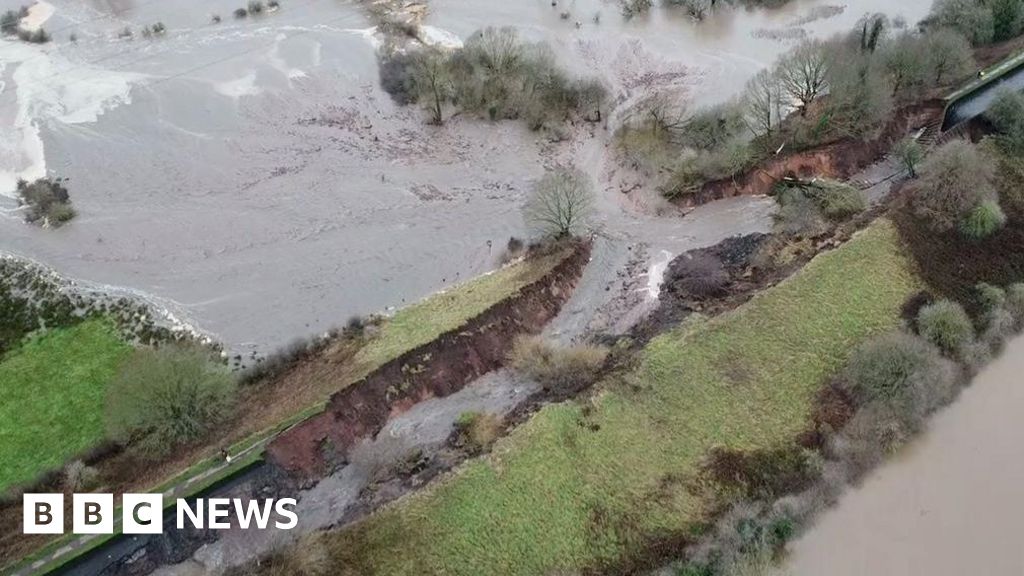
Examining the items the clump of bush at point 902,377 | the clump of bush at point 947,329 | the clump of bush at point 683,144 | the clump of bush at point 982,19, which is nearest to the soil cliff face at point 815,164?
the clump of bush at point 683,144

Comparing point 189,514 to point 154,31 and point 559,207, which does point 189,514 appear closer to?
point 559,207

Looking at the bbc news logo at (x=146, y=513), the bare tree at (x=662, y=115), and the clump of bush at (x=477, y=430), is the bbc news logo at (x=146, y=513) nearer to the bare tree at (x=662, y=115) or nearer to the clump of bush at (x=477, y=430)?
the clump of bush at (x=477, y=430)

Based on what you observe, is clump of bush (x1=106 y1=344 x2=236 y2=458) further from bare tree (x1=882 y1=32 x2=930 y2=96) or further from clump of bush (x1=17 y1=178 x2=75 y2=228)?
bare tree (x1=882 y1=32 x2=930 y2=96)

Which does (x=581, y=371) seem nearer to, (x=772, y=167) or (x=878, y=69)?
(x=772, y=167)

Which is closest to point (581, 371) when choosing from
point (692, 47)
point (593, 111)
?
point (593, 111)

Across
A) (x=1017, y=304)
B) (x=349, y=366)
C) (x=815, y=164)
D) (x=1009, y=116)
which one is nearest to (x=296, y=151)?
(x=349, y=366)

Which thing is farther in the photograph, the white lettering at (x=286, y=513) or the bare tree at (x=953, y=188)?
the bare tree at (x=953, y=188)
